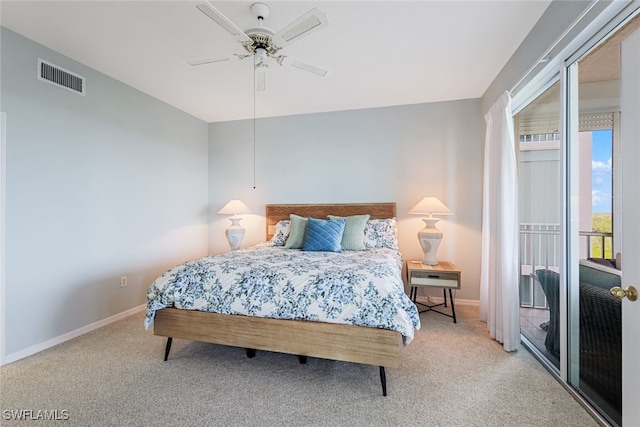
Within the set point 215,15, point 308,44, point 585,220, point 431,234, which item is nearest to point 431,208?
point 431,234

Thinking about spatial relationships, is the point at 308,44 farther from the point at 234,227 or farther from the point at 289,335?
the point at 234,227

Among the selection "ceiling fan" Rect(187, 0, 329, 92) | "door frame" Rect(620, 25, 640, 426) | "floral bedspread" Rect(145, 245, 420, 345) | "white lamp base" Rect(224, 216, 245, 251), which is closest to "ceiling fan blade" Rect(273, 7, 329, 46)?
"ceiling fan" Rect(187, 0, 329, 92)

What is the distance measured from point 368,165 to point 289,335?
2628 mm

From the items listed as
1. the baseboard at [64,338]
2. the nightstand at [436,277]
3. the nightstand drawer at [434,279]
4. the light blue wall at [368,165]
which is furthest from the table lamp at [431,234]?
the baseboard at [64,338]

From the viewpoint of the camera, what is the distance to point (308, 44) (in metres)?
2.33

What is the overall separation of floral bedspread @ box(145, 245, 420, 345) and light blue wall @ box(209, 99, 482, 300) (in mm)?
1767

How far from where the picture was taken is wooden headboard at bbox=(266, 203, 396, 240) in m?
3.76

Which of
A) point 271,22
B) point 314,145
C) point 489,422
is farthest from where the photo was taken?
point 314,145

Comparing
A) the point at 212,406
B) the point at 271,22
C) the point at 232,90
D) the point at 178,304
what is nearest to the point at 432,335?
the point at 212,406

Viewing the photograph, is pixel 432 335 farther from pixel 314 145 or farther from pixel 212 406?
pixel 314 145

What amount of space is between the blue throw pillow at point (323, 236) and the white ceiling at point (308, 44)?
1594mm

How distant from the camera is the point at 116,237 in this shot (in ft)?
9.95

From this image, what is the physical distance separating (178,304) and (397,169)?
3.01 metres

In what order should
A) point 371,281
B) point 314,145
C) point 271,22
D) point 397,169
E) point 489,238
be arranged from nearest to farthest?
point 371,281 → point 271,22 → point 489,238 → point 397,169 → point 314,145
